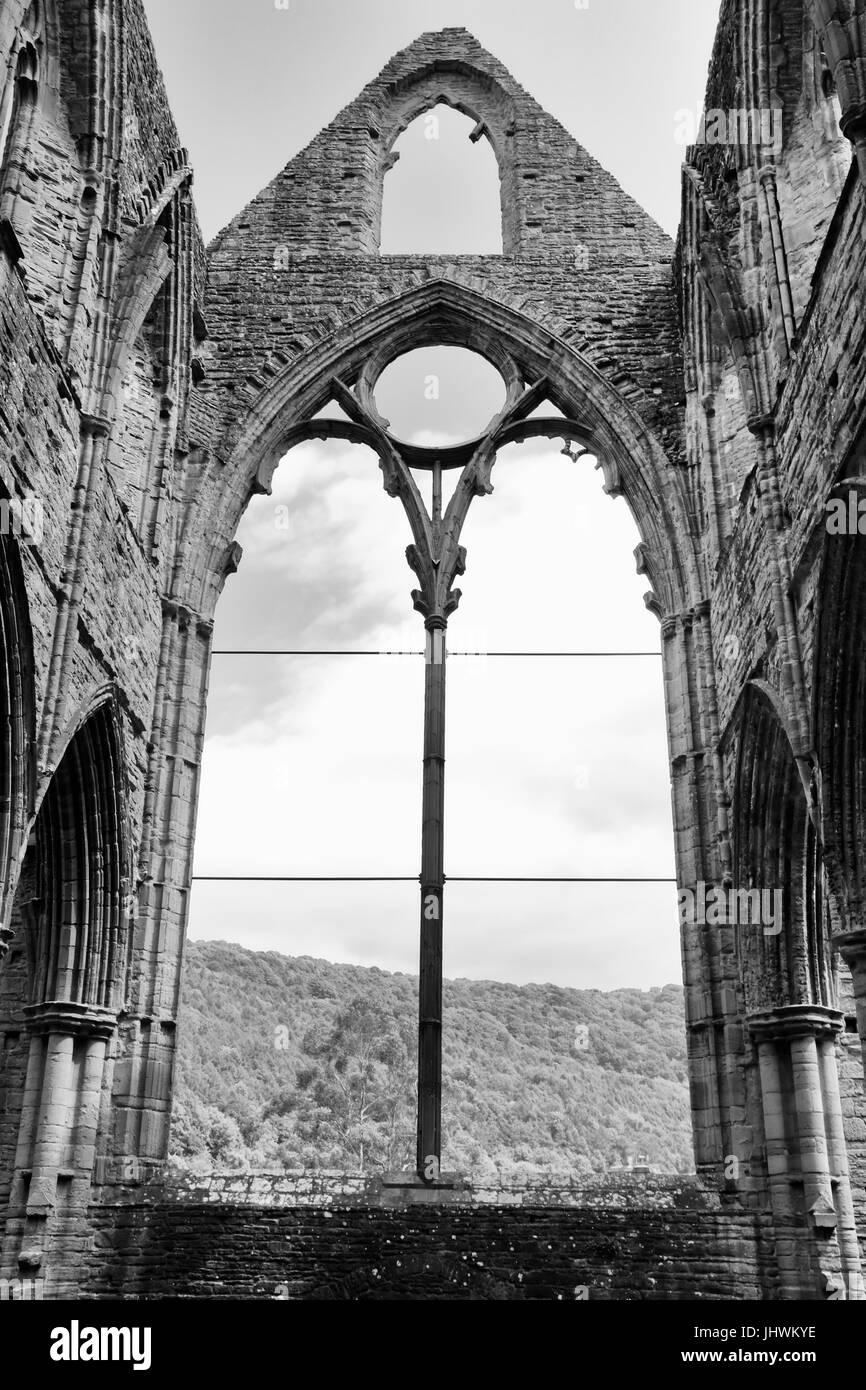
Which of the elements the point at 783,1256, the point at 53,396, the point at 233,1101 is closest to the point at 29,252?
the point at 53,396

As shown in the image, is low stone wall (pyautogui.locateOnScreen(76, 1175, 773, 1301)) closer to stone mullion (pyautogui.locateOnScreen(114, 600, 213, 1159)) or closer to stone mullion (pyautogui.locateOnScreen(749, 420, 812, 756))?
stone mullion (pyautogui.locateOnScreen(114, 600, 213, 1159))

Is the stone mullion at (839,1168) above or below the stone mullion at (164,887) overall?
below

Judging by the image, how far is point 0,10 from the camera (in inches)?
249

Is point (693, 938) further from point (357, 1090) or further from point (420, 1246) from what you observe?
point (357, 1090)

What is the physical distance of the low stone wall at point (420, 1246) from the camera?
7703mm

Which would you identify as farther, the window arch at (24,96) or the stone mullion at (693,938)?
the stone mullion at (693,938)

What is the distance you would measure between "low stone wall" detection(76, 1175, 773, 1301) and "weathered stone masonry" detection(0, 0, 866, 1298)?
3 centimetres
